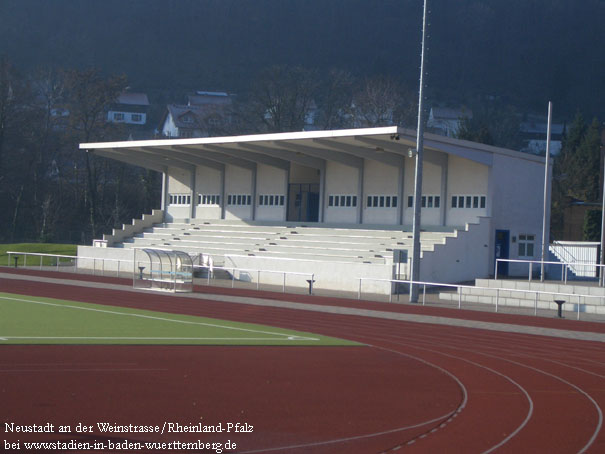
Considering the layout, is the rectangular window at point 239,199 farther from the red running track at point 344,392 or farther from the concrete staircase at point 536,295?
the red running track at point 344,392

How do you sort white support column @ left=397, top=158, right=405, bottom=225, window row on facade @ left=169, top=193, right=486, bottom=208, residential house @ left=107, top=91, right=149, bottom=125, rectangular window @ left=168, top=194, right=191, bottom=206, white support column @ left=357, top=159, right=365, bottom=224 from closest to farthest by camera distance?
window row on facade @ left=169, top=193, right=486, bottom=208, white support column @ left=397, top=158, right=405, bottom=225, white support column @ left=357, top=159, right=365, bottom=224, rectangular window @ left=168, top=194, right=191, bottom=206, residential house @ left=107, top=91, right=149, bottom=125

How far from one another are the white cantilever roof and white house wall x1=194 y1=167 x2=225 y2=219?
0.77 m

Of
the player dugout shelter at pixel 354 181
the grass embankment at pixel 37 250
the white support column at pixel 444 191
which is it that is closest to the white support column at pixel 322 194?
the player dugout shelter at pixel 354 181

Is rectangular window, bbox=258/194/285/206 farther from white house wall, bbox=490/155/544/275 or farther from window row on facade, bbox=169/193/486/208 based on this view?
white house wall, bbox=490/155/544/275

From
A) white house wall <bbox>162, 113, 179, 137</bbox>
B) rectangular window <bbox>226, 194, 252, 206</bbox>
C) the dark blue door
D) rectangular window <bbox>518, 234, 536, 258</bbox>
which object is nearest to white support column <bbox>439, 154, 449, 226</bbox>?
the dark blue door

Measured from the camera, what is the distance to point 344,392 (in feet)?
37.0

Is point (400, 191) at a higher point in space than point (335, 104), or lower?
lower

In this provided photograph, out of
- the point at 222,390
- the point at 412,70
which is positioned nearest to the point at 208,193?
the point at 222,390

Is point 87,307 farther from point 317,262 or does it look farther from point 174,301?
point 317,262

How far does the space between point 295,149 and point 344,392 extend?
28.0 metres

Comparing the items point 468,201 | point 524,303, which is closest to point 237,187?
point 468,201

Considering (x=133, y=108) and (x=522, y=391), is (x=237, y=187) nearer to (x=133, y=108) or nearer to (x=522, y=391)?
(x=522, y=391)

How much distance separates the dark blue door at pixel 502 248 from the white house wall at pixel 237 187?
15.6m

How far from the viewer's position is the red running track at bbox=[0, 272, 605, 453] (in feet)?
28.6
